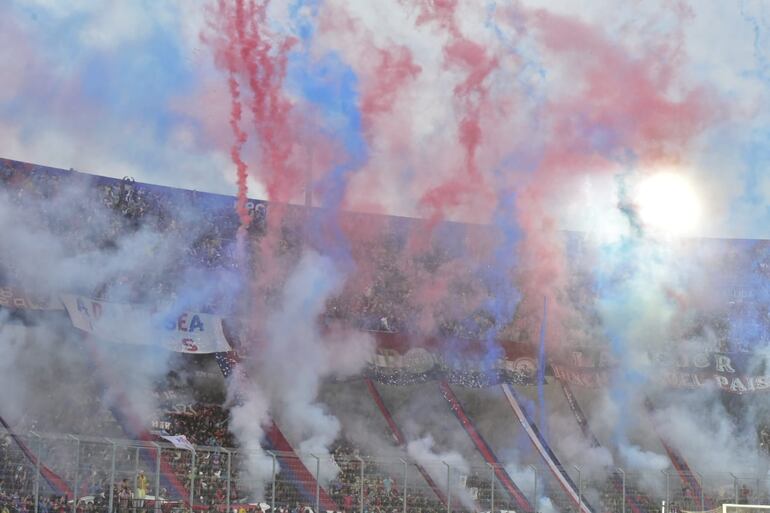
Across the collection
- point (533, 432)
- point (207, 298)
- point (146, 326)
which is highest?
point (207, 298)

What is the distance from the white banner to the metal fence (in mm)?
4371

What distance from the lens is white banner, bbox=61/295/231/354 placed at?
103 feet

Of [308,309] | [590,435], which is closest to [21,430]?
[308,309]

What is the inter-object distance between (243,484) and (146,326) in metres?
7.21

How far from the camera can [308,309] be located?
36.2m

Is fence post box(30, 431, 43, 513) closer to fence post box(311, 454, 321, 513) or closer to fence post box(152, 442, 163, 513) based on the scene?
fence post box(152, 442, 163, 513)

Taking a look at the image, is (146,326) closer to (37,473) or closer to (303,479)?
(303,479)

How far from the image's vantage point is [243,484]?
2742 centimetres

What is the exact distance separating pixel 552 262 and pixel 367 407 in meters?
8.42

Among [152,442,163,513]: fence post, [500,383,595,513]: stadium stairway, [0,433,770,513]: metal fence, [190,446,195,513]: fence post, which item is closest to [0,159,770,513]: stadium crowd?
[0,433,770,513]: metal fence

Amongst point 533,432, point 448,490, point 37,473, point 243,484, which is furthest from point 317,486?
point 533,432

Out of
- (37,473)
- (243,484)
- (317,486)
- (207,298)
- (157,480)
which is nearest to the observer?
(37,473)

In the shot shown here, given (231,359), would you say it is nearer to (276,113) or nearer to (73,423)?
Answer: (73,423)

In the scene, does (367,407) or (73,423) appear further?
(367,407)
